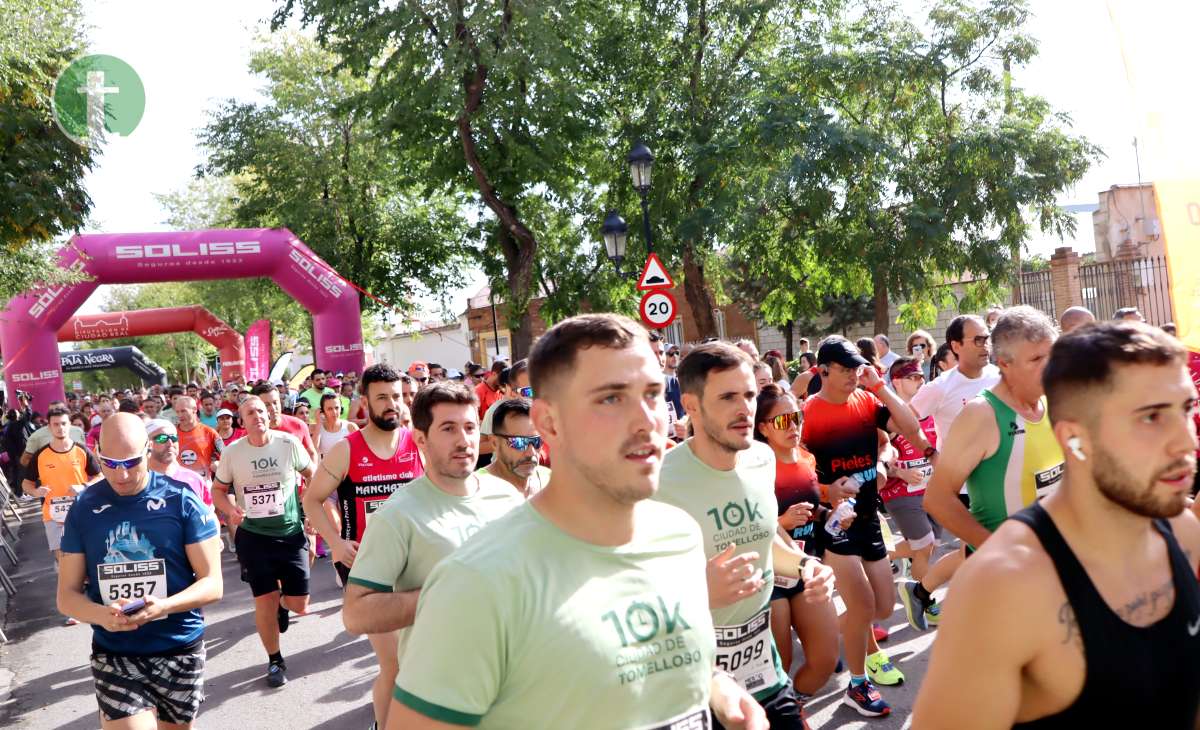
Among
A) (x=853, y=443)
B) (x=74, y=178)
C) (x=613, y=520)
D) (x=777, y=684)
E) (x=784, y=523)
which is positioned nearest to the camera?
(x=613, y=520)

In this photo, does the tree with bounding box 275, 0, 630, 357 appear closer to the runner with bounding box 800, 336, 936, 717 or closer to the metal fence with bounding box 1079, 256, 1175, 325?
the metal fence with bounding box 1079, 256, 1175, 325

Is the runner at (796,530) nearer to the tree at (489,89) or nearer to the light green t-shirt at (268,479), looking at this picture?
the light green t-shirt at (268,479)

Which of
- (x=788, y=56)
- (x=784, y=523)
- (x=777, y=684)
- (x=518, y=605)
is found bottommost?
(x=777, y=684)

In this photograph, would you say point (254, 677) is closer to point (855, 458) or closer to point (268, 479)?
point (268, 479)

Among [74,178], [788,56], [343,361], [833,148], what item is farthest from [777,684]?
[343,361]

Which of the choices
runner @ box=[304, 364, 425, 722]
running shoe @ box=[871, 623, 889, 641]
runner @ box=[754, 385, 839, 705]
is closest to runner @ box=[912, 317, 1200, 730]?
runner @ box=[754, 385, 839, 705]

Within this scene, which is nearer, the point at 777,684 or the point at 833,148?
the point at 777,684

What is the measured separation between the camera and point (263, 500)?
7.89 metres

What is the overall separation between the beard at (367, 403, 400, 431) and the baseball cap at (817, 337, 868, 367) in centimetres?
257

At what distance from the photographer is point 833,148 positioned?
18.9m

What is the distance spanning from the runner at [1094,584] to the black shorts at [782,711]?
1928mm

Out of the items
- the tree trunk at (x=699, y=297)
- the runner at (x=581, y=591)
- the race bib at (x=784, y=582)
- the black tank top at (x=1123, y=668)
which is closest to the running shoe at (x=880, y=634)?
the race bib at (x=784, y=582)

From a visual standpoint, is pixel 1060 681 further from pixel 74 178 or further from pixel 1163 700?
pixel 74 178

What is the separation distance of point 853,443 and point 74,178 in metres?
9.44
